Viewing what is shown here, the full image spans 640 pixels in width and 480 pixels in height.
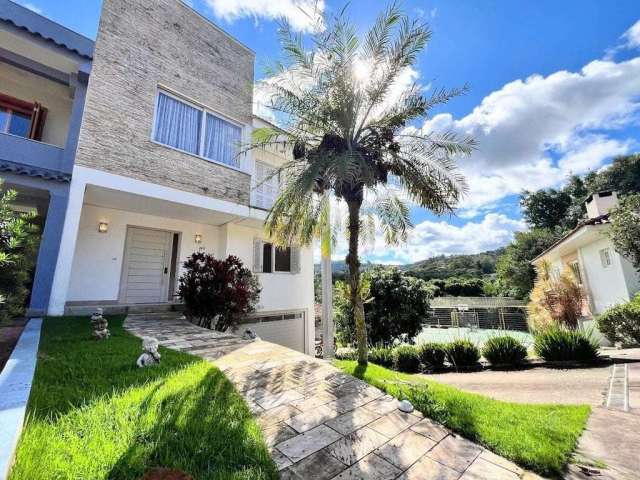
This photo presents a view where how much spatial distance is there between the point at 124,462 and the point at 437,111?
28.6 feet

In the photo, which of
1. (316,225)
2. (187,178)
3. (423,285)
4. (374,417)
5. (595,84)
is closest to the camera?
(374,417)

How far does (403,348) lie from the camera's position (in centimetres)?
1037

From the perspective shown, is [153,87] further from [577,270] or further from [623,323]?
[577,270]

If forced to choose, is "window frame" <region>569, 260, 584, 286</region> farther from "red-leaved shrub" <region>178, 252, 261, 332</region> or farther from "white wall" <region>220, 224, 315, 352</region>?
"red-leaved shrub" <region>178, 252, 261, 332</region>

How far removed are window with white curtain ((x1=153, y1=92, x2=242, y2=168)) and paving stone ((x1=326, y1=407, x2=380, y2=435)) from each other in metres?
8.59

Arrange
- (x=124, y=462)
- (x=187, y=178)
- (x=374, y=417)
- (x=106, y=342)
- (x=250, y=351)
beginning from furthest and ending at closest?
(x=187, y=178)
(x=250, y=351)
(x=106, y=342)
(x=374, y=417)
(x=124, y=462)

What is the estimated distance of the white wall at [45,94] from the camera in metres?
9.54

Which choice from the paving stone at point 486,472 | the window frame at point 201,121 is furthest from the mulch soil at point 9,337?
the window frame at point 201,121

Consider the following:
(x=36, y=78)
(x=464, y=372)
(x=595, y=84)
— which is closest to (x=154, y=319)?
(x=36, y=78)

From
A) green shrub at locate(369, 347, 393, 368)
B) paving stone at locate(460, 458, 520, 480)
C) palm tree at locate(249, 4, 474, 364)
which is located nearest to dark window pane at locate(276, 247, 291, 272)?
green shrub at locate(369, 347, 393, 368)

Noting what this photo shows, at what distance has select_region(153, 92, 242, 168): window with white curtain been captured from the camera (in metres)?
10.2

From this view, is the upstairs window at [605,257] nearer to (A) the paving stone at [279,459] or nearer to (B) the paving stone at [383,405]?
(B) the paving stone at [383,405]

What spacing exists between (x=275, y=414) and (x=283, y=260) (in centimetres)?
1114

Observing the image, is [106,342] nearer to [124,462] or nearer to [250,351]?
[250,351]
